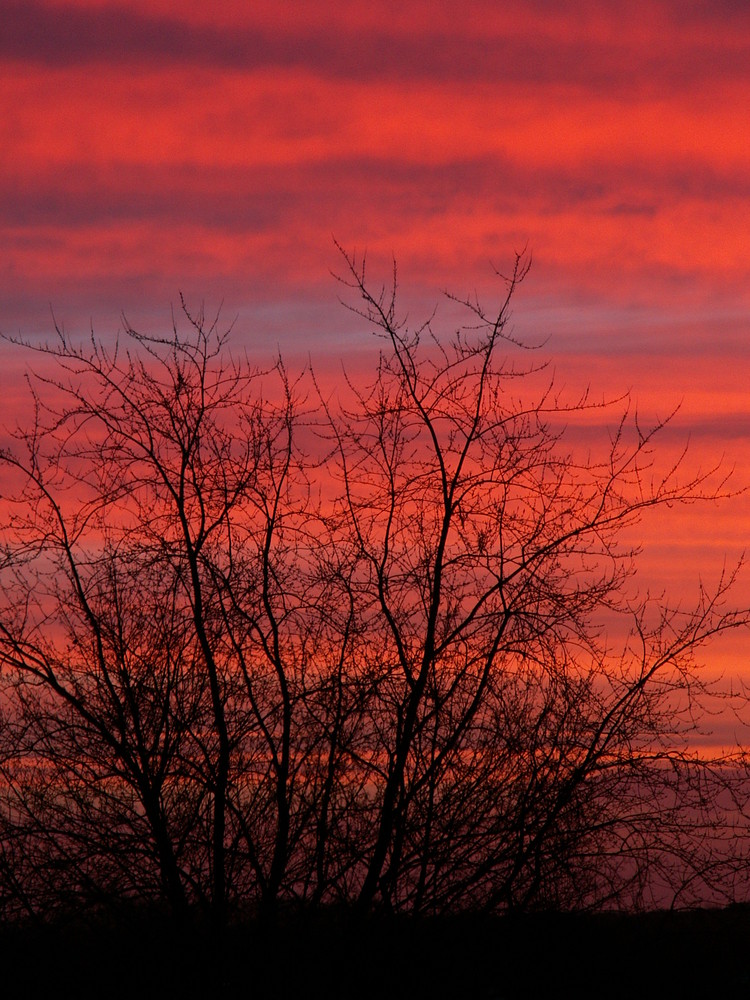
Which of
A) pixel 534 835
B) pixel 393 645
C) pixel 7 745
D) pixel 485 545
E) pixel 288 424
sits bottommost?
pixel 534 835

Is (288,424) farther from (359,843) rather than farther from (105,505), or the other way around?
(359,843)

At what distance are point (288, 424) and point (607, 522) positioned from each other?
303cm

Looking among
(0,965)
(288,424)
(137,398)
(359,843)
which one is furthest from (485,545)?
(0,965)

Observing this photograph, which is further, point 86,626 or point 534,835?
point 86,626

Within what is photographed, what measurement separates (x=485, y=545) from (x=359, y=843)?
2806mm

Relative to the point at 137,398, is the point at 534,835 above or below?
below

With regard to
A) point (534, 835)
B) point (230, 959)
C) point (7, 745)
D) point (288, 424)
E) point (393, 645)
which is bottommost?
point (230, 959)

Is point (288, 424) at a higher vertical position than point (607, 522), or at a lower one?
higher

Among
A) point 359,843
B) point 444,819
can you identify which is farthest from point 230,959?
point 444,819

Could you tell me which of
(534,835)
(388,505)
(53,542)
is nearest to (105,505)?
(53,542)

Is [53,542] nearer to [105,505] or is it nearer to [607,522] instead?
[105,505]

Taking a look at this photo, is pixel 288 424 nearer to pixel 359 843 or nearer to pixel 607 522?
pixel 607 522

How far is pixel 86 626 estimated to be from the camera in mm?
10156

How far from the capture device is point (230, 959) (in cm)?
933
